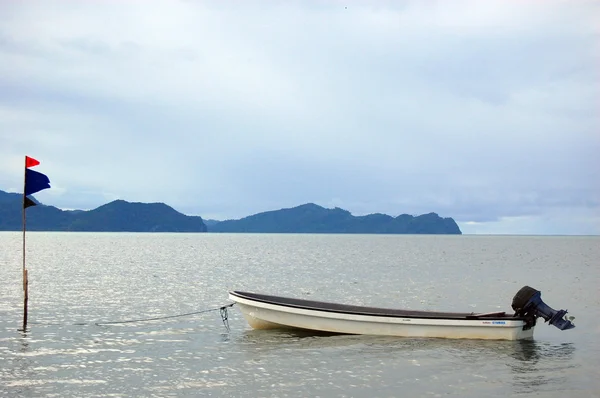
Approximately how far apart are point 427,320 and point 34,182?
745 inches

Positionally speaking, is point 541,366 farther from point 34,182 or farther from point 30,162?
point 30,162

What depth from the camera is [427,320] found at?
87.8 feet

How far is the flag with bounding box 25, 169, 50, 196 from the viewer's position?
28.0m

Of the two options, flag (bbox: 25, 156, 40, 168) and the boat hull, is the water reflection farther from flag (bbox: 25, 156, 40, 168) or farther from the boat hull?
flag (bbox: 25, 156, 40, 168)

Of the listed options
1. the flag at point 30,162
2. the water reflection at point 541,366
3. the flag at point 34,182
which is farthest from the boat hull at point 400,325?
the flag at point 30,162

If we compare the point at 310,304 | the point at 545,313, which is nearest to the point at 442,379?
the point at 545,313

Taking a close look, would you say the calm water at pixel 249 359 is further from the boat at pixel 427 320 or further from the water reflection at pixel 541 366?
the boat at pixel 427 320

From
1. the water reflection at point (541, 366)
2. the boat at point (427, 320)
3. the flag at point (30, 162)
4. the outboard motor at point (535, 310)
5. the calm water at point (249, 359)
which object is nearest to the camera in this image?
the calm water at point (249, 359)

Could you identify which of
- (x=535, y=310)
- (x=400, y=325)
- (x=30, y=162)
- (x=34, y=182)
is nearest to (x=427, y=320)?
(x=400, y=325)

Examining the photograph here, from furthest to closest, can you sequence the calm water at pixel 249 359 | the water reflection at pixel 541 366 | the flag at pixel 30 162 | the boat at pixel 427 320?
the flag at pixel 30 162 → the boat at pixel 427 320 → the water reflection at pixel 541 366 → the calm water at pixel 249 359

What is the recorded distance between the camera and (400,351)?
2497cm

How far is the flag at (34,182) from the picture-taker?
1101 inches

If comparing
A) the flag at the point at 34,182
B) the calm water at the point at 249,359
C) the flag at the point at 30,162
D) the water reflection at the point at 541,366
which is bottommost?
the water reflection at the point at 541,366

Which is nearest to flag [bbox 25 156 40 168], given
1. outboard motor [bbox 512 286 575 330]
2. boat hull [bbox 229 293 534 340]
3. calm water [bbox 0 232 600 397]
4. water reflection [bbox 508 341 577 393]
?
calm water [bbox 0 232 600 397]
